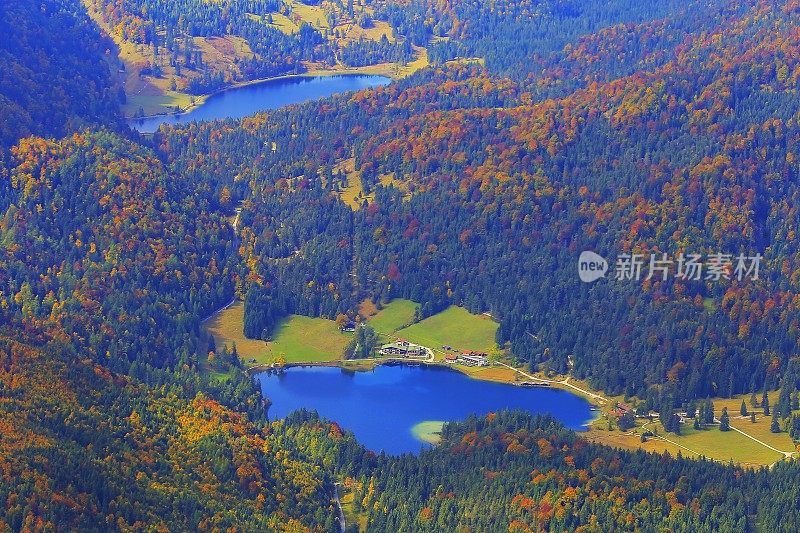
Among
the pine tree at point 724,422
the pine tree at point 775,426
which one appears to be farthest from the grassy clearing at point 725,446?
the pine tree at point 775,426

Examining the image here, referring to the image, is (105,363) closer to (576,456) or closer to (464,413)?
(464,413)

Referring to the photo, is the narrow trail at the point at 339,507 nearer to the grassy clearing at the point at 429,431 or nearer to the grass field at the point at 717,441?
the grassy clearing at the point at 429,431


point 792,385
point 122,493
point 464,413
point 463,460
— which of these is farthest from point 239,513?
point 792,385

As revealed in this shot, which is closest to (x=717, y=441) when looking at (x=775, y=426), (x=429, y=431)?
(x=775, y=426)

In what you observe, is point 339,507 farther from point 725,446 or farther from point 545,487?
point 725,446

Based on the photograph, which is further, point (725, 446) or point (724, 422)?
point (724, 422)

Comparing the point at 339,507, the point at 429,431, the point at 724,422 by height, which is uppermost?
the point at 724,422

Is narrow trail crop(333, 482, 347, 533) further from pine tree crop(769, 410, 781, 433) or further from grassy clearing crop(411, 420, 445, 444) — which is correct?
pine tree crop(769, 410, 781, 433)

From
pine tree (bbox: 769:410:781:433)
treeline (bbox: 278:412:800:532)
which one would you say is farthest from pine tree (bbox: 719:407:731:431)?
treeline (bbox: 278:412:800:532)
